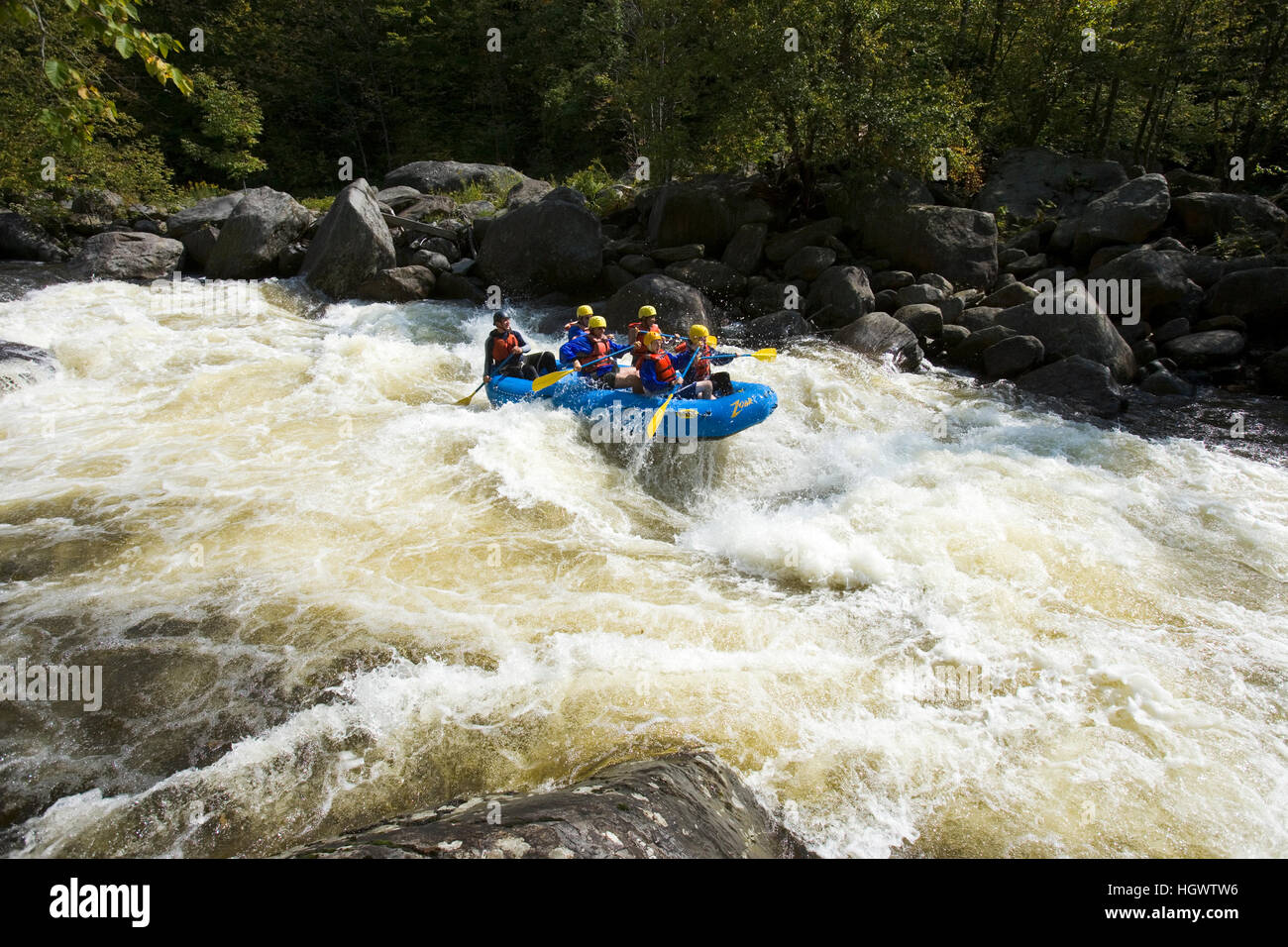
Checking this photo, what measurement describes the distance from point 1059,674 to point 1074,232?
10148 millimetres

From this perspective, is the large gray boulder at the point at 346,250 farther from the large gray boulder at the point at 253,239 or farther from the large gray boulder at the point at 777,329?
the large gray boulder at the point at 777,329

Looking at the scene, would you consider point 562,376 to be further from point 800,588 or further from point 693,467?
point 800,588

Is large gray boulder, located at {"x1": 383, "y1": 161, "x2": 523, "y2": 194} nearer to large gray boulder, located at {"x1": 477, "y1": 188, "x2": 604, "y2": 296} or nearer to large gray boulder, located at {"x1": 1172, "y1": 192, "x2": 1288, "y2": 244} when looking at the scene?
large gray boulder, located at {"x1": 477, "y1": 188, "x2": 604, "y2": 296}

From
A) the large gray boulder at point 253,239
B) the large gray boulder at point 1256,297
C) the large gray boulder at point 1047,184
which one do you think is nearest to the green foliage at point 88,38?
the large gray boulder at point 253,239

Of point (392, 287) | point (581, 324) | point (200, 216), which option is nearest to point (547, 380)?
point (581, 324)

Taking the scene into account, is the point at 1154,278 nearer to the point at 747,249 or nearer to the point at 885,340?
the point at 885,340

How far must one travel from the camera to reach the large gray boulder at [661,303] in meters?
10.7

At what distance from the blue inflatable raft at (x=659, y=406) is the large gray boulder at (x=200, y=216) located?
356 inches

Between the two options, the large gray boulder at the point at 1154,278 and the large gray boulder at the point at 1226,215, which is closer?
the large gray boulder at the point at 1154,278

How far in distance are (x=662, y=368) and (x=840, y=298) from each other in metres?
4.72

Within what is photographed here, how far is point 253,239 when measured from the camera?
1243 centimetres

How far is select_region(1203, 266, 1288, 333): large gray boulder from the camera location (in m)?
9.73

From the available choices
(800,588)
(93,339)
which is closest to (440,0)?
(93,339)

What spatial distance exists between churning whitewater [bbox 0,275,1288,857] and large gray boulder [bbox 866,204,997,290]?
13.0 ft
